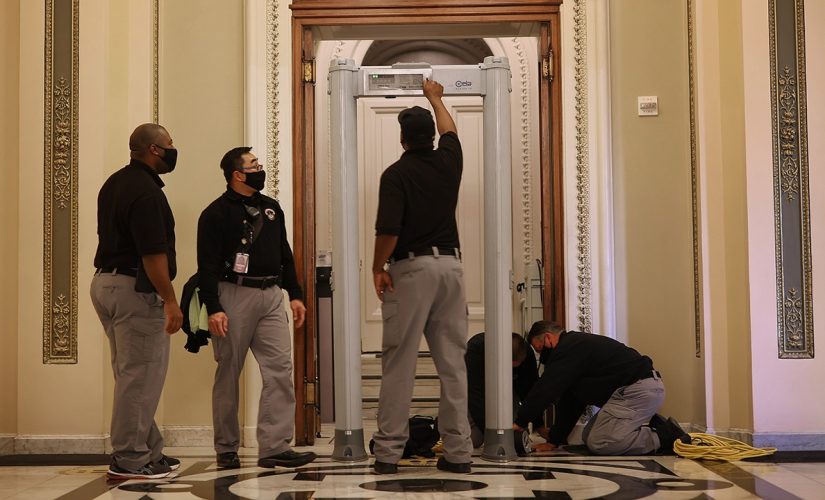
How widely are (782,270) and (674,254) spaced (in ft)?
2.24

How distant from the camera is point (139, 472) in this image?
4344 mm

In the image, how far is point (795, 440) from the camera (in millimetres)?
5211

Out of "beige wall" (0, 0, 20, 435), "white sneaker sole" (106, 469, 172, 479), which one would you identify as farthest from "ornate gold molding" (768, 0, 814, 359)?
"beige wall" (0, 0, 20, 435)

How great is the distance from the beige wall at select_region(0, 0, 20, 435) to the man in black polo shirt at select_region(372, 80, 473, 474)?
2.37m

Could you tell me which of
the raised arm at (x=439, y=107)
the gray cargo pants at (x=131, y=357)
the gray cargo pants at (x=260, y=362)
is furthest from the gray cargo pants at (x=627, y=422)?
the gray cargo pants at (x=131, y=357)

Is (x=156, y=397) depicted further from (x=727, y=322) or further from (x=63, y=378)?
(x=727, y=322)

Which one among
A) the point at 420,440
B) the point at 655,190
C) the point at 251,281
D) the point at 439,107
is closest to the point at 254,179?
the point at 251,281

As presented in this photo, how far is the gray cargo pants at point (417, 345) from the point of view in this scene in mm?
4227

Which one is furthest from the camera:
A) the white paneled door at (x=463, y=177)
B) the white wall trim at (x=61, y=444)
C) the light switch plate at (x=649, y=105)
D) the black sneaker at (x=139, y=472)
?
the white paneled door at (x=463, y=177)

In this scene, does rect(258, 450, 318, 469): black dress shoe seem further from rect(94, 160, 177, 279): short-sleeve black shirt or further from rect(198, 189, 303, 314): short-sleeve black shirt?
rect(94, 160, 177, 279): short-sleeve black shirt

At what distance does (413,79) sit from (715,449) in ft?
7.51

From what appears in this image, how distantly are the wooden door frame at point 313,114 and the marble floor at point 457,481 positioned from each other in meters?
1.14

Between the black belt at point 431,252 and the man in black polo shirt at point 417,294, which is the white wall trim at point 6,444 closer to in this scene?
the man in black polo shirt at point 417,294

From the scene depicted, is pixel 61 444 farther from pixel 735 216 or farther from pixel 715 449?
pixel 735 216
